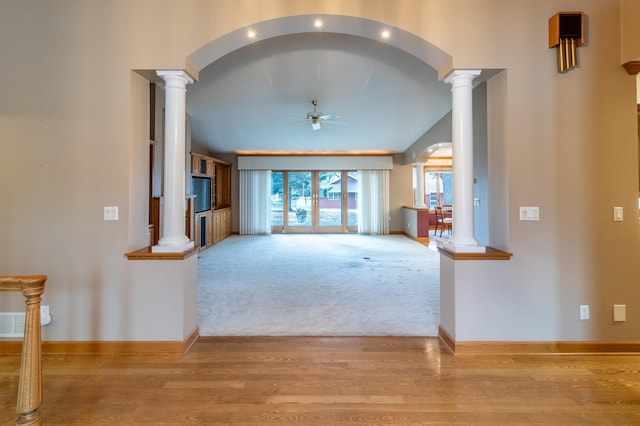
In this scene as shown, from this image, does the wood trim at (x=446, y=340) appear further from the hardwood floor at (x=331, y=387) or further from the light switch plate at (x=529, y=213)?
the light switch plate at (x=529, y=213)

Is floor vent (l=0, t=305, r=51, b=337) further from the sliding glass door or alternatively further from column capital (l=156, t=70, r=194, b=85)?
the sliding glass door

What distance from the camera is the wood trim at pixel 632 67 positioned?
2461 mm

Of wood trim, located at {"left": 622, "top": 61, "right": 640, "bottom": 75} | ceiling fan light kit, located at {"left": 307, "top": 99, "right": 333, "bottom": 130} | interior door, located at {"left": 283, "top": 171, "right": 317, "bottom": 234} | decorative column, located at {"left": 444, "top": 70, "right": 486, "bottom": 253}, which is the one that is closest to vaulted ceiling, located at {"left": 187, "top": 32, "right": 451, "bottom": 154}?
ceiling fan light kit, located at {"left": 307, "top": 99, "right": 333, "bottom": 130}

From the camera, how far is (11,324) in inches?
97.8

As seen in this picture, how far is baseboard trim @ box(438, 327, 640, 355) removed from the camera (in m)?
2.49

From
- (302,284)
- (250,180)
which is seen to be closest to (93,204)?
(302,284)

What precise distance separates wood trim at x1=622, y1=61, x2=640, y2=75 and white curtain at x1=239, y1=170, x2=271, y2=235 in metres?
8.12

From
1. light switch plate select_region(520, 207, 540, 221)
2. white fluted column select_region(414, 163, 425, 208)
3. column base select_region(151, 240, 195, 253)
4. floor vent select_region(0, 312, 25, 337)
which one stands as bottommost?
floor vent select_region(0, 312, 25, 337)

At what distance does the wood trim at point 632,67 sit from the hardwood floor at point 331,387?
2.25 m

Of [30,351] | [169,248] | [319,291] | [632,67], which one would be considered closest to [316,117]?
→ [319,291]

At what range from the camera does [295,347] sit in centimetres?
261

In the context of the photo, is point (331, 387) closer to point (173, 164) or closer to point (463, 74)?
point (173, 164)

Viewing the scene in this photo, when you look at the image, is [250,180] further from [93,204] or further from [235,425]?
[235,425]

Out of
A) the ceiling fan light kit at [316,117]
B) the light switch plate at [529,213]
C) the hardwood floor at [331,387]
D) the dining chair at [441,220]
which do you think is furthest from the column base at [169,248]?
the dining chair at [441,220]
